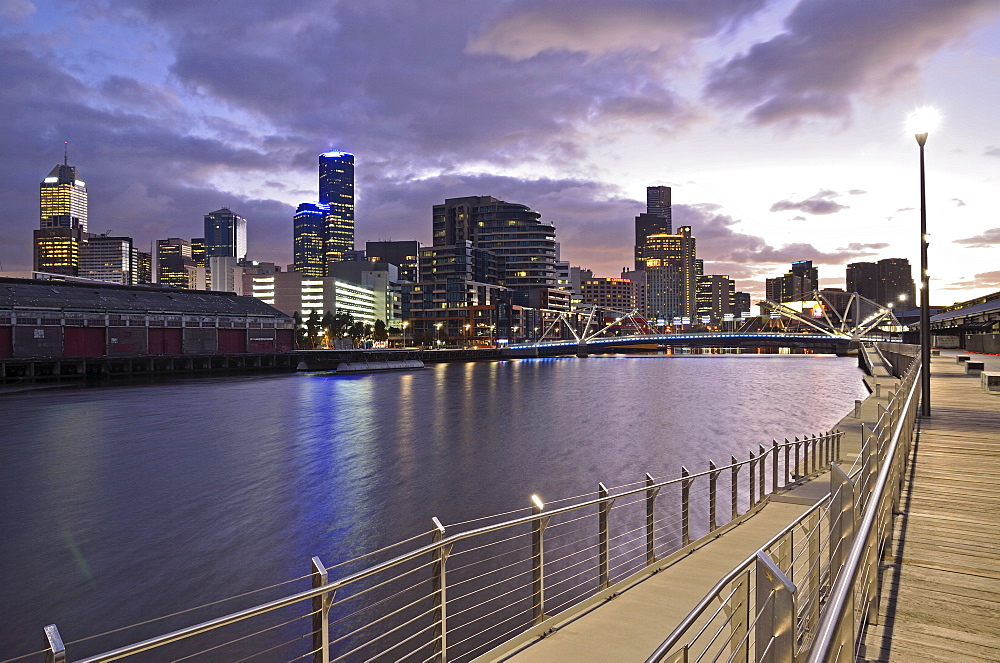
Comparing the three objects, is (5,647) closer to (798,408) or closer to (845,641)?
(845,641)

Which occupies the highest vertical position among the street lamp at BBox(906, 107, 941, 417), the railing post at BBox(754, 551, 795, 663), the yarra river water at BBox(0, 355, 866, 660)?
the street lamp at BBox(906, 107, 941, 417)

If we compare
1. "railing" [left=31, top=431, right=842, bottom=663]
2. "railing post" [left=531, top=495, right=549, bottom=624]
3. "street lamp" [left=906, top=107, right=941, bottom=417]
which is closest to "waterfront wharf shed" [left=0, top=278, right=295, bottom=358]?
"railing" [left=31, top=431, right=842, bottom=663]

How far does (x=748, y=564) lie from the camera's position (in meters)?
4.51

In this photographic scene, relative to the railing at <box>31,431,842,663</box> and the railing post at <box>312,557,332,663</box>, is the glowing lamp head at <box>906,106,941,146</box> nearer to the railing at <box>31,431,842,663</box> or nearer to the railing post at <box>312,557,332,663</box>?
the railing at <box>31,431,842,663</box>

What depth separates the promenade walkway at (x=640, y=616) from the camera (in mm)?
7297

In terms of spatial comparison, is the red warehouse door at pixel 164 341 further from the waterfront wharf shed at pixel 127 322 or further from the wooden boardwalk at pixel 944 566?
the wooden boardwalk at pixel 944 566

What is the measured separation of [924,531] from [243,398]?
71.7 m

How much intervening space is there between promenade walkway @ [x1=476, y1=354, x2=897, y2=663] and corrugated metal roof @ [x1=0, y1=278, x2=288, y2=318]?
351ft

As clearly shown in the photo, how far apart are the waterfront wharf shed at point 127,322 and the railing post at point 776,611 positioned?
111m

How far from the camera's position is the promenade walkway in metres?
7.30

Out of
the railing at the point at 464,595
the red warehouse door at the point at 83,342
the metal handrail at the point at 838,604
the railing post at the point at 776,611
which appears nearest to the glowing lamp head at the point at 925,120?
the railing at the point at 464,595

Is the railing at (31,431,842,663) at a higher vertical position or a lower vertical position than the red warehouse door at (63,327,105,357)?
lower

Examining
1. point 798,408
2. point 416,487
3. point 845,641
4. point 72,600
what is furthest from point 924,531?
point 798,408

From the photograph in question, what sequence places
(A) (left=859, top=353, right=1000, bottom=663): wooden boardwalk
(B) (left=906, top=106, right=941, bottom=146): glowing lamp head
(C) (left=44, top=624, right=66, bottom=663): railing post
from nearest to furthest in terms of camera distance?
(C) (left=44, top=624, right=66, bottom=663): railing post → (A) (left=859, top=353, right=1000, bottom=663): wooden boardwalk → (B) (left=906, top=106, right=941, bottom=146): glowing lamp head
